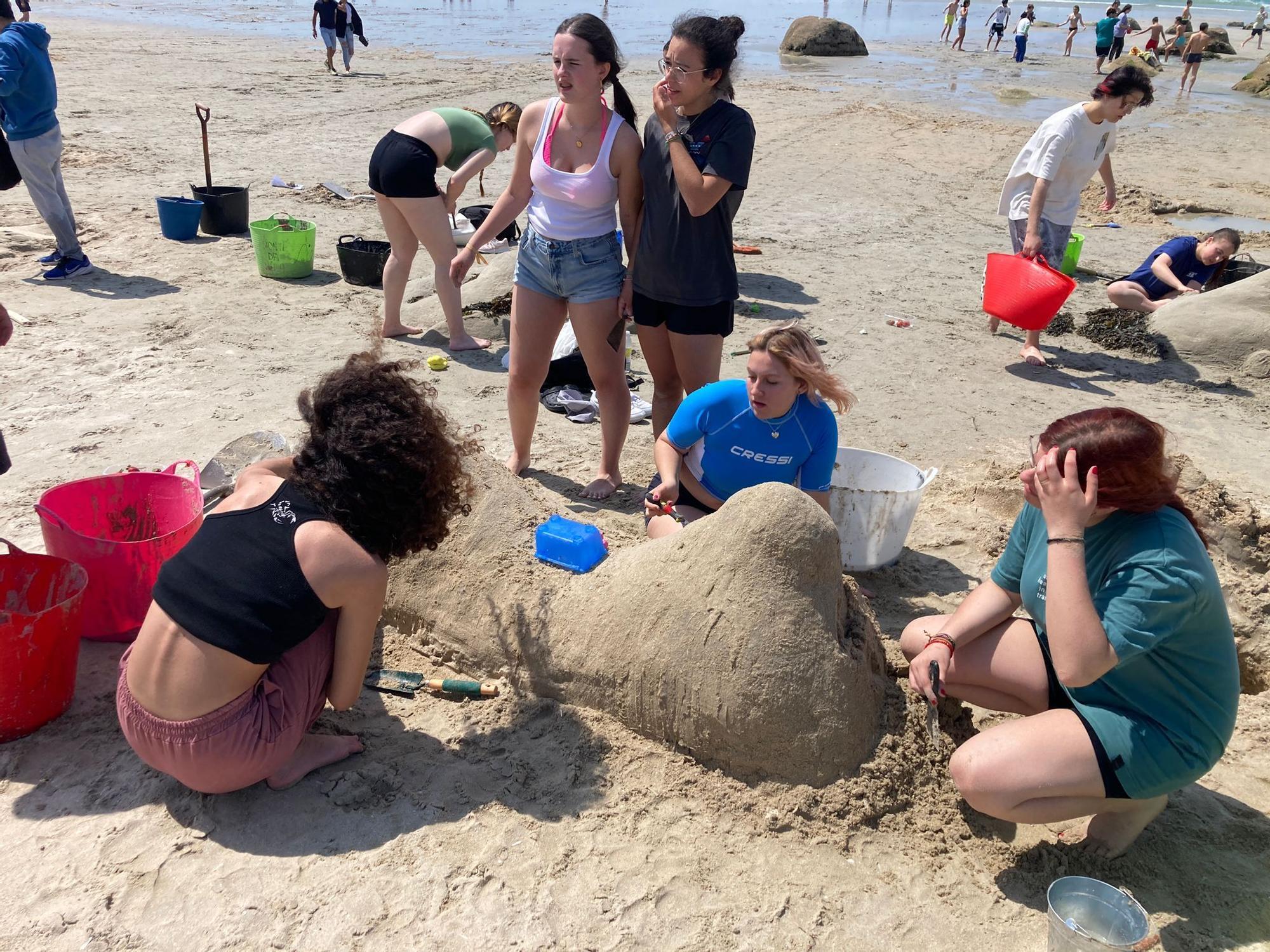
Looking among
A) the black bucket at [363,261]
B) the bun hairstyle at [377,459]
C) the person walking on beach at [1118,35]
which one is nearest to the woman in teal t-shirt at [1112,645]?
the bun hairstyle at [377,459]

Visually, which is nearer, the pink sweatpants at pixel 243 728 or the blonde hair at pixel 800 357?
the pink sweatpants at pixel 243 728

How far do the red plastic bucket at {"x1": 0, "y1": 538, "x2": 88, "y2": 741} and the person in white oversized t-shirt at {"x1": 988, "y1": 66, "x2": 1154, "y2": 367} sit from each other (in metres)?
5.89

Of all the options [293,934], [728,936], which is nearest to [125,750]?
[293,934]

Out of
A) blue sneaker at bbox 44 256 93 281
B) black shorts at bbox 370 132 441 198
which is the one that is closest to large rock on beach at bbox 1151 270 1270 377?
black shorts at bbox 370 132 441 198

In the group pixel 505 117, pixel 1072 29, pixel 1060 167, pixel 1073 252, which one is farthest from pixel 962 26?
pixel 505 117

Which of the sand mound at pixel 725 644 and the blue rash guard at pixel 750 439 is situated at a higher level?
the blue rash guard at pixel 750 439

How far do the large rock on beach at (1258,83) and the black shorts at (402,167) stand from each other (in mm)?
25418

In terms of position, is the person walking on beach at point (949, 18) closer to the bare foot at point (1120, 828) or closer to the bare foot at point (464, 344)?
the bare foot at point (464, 344)

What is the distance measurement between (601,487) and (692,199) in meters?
1.40

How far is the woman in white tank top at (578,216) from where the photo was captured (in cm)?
389

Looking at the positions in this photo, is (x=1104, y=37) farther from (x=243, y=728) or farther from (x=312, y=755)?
(x=243, y=728)

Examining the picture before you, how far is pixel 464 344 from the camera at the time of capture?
6367 mm

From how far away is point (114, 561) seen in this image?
3182 mm

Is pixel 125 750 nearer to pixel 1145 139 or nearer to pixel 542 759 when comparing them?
pixel 542 759
